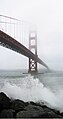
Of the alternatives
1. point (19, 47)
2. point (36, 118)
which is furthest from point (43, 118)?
point (19, 47)

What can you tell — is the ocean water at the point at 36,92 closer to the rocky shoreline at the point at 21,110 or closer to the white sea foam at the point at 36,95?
the white sea foam at the point at 36,95

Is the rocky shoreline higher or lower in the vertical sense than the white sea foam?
higher

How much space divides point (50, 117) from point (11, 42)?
11.3m

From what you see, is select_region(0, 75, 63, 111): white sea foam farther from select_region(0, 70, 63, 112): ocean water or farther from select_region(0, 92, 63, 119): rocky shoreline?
select_region(0, 92, 63, 119): rocky shoreline

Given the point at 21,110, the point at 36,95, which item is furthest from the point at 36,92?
the point at 21,110

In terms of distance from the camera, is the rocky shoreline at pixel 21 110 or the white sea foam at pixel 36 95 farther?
the white sea foam at pixel 36 95

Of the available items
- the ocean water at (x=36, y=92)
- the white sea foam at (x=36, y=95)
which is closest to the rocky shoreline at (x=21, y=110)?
the ocean water at (x=36, y=92)

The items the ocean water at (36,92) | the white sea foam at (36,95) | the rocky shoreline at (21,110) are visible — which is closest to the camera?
the rocky shoreline at (21,110)

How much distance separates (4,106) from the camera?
193 inches

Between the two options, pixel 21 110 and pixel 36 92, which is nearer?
pixel 21 110

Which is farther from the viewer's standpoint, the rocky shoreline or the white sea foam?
the white sea foam

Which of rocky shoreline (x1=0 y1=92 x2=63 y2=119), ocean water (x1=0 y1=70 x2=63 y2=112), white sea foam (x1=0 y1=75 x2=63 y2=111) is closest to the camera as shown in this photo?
rocky shoreline (x1=0 y1=92 x2=63 y2=119)

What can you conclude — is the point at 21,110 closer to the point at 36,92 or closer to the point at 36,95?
the point at 36,95

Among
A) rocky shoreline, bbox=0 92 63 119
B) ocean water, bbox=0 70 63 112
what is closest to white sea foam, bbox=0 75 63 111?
ocean water, bbox=0 70 63 112
